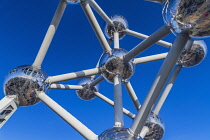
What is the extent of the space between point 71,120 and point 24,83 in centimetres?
145

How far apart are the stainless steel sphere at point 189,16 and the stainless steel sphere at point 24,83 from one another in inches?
133

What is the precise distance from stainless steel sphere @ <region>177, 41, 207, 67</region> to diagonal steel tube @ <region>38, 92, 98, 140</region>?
14.7ft

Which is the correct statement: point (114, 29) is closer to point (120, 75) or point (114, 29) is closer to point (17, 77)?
point (120, 75)

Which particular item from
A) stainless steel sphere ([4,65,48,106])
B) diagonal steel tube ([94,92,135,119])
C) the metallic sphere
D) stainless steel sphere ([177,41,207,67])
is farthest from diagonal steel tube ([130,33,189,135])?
the metallic sphere

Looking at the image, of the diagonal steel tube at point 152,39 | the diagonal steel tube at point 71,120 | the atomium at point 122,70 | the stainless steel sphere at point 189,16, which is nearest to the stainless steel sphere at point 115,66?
the atomium at point 122,70

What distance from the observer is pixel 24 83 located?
5402 millimetres

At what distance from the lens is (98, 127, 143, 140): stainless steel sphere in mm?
3904

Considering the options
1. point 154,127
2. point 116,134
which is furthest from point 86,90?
point 116,134

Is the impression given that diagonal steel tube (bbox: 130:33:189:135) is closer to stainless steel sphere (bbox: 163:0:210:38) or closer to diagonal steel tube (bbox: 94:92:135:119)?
stainless steel sphere (bbox: 163:0:210:38)

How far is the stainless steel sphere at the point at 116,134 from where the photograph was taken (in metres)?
3.90

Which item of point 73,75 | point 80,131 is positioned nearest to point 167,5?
point 80,131

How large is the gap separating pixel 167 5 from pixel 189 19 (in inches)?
16.9

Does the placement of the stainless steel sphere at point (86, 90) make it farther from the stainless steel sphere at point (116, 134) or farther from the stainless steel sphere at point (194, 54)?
the stainless steel sphere at point (116, 134)

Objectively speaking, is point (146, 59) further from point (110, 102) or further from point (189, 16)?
point (189, 16)
